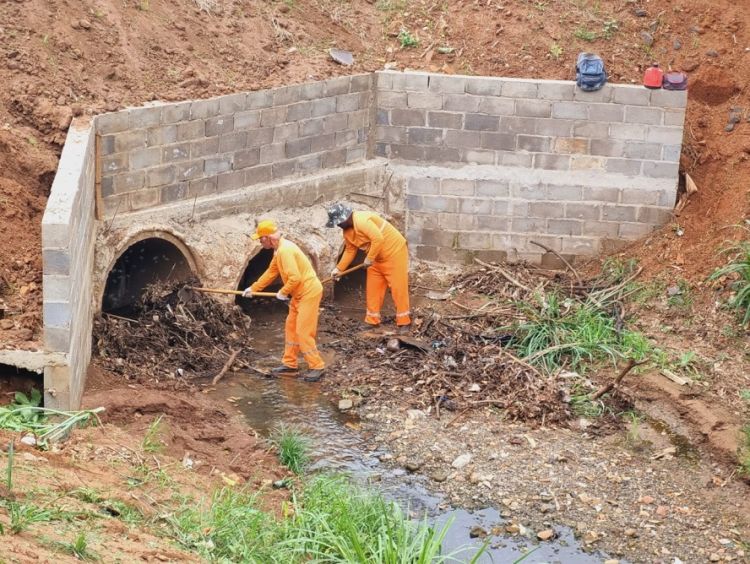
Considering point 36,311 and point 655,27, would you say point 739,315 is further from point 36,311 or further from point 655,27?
point 36,311

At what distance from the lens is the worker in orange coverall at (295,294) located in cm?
1092

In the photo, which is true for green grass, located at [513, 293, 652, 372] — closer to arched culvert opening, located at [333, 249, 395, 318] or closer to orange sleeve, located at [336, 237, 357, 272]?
orange sleeve, located at [336, 237, 357, 272]

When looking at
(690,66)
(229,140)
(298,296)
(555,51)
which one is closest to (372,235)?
(298,296)

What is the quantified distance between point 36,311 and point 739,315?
647 cm

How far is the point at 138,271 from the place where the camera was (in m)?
12.3

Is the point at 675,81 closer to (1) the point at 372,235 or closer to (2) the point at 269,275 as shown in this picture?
(1) the point at 372,235

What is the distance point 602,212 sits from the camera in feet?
42.8

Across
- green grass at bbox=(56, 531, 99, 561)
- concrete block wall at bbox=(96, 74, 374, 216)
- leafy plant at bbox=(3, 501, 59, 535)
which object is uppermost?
concrete block wall at bbox=(96, 74, 374, 216)

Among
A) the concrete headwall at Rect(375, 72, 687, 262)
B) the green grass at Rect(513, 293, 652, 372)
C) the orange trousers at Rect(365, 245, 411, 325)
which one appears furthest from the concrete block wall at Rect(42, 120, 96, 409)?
the concrete headwall at Rect(375, 72, 687, 262)

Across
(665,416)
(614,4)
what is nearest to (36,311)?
(665,416)

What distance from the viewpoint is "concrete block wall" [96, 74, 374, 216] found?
36.4ft

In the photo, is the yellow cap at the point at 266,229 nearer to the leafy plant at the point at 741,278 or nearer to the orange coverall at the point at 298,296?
the orange coverall at the point at 298,296

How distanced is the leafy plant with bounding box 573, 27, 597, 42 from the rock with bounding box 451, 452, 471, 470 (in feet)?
20.1

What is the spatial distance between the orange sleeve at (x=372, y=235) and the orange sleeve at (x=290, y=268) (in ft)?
3.63
